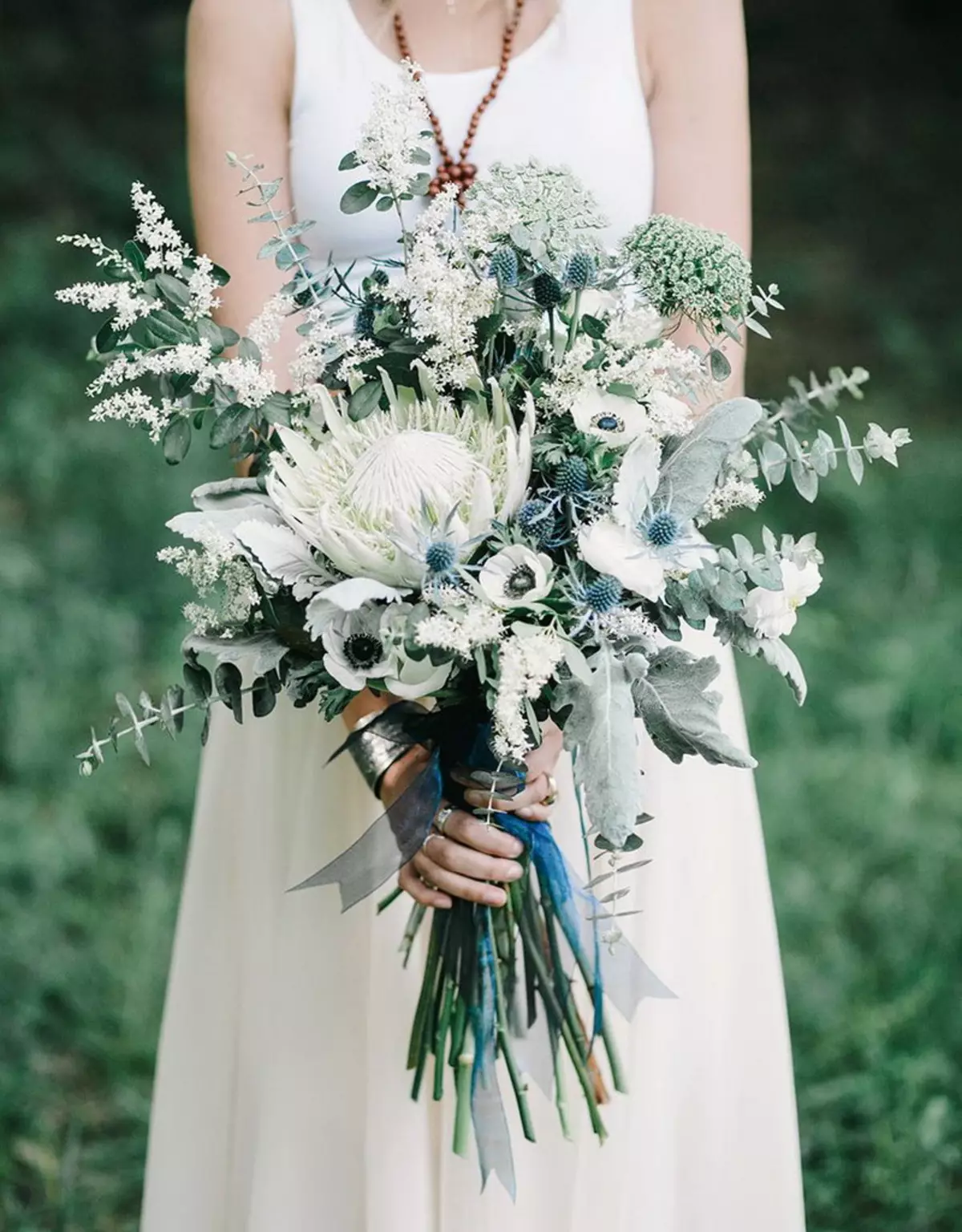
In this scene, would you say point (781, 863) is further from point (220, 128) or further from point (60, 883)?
point (220, 128)

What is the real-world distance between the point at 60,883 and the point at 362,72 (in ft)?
5.68

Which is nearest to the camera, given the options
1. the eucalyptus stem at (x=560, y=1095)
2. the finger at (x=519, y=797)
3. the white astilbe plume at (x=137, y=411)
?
the white astilbe plume at (x=137, y=411)

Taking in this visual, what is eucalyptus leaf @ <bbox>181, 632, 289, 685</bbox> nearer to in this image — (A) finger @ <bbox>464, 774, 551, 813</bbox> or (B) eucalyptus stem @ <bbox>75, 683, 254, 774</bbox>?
(B) eucalyptus stem @ <bbox>75, 683, 254, 774</bbox>

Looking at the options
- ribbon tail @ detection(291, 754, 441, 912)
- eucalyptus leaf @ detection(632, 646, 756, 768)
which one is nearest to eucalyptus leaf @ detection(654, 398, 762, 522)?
eucalyptus leaf @ detection(632, 646, 756, 768)

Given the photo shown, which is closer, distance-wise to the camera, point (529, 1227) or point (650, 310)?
point (650, 310)

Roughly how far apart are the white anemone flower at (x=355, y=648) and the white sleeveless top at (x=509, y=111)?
62 cm

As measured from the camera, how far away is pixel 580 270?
102cm

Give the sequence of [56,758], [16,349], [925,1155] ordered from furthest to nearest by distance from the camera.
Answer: [16,349]
[56,758]
[925,1155]

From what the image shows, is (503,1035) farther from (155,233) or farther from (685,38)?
(685,38)

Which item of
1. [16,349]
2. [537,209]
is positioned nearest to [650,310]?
[537,209]

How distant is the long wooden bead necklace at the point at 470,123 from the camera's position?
154cm

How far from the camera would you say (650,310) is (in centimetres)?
104

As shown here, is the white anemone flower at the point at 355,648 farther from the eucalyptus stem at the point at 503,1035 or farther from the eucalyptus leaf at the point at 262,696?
the eucalyptus stem at the point at 503,1035

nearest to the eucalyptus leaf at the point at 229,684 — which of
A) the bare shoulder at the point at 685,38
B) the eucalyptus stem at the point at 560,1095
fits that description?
the eucalyptus stem at the point at 560,1095
